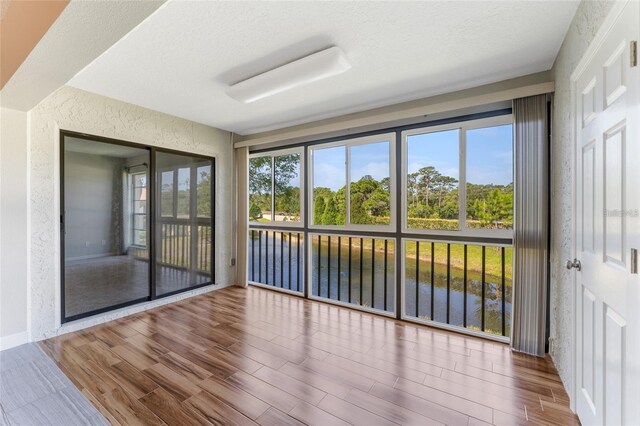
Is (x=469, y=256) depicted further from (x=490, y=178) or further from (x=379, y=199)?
(x=379, y=199)

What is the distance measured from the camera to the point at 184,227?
3.79 metres

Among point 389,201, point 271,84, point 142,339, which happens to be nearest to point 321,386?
point 142,339

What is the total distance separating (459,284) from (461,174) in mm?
1197

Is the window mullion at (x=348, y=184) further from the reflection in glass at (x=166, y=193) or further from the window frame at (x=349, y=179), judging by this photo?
the reflection in glass at (x=166, y=193)

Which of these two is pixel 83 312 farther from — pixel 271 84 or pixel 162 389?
pixel 271 84

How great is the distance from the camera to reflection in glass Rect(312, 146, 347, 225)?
3.55 meters

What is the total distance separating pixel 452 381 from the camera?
195 cm

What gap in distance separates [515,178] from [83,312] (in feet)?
14.3

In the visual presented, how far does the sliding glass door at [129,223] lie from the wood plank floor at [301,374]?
1.53 ft

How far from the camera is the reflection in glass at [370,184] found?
3213 mm

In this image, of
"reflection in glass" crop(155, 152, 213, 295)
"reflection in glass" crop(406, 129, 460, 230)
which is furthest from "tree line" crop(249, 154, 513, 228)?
"reflection in glass" crop(155, 152, 213, 295)

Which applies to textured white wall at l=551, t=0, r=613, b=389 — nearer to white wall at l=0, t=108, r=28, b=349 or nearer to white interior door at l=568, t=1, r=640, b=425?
white interior door at l=568, t=1, r=640, b=425

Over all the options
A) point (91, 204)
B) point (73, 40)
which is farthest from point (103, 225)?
point (73, 40)

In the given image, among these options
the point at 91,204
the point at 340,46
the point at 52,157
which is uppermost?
the point at 340,46
